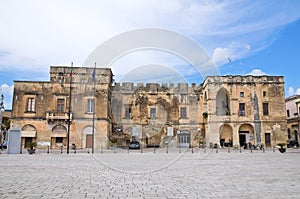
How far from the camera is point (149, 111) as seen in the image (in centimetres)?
3728

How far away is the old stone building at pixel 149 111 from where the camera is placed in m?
31.1

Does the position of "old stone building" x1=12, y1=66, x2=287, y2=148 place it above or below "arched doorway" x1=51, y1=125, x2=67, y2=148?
above

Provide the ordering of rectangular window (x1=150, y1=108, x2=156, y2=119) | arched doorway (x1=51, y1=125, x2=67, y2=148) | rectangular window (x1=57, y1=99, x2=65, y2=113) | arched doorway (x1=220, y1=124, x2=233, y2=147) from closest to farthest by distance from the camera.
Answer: arched doorway (x1=51, y1=125, x2=67, y2=148) < rectangular window (x1=57, y1=99, x2=65, y2=113) < arched doorway (x1=220, y1=124, x2=233, y2=147) < rectangular window (x1=150, y1=108, x2=156, y2=119)

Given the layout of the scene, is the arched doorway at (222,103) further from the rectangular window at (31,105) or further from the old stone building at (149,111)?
the rectangular window at (31,105)

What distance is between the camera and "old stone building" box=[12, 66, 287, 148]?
1226 inches

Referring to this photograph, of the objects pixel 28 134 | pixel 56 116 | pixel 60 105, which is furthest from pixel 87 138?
pixel 28 134

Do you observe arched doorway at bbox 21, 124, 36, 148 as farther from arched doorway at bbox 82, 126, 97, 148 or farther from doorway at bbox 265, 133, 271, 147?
doorway at bbox 265, 133, 271, 147

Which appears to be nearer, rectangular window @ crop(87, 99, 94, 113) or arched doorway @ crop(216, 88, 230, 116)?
rectangular window @ crop(87, 99, 94, 113)

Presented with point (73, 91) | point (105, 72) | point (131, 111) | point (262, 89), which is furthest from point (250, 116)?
point (73, 91)

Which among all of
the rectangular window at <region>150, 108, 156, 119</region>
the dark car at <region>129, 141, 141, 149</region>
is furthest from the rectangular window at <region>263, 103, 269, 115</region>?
the dark car at <region>129, 141, 141, 149</region>

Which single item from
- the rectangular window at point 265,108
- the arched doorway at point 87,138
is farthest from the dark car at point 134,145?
the rectangular window at point 265,108

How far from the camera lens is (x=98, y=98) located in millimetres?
32188

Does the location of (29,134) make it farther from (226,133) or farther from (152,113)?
(226,133)

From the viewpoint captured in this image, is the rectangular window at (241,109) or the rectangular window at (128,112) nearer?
the rectangular window at (241,109)
